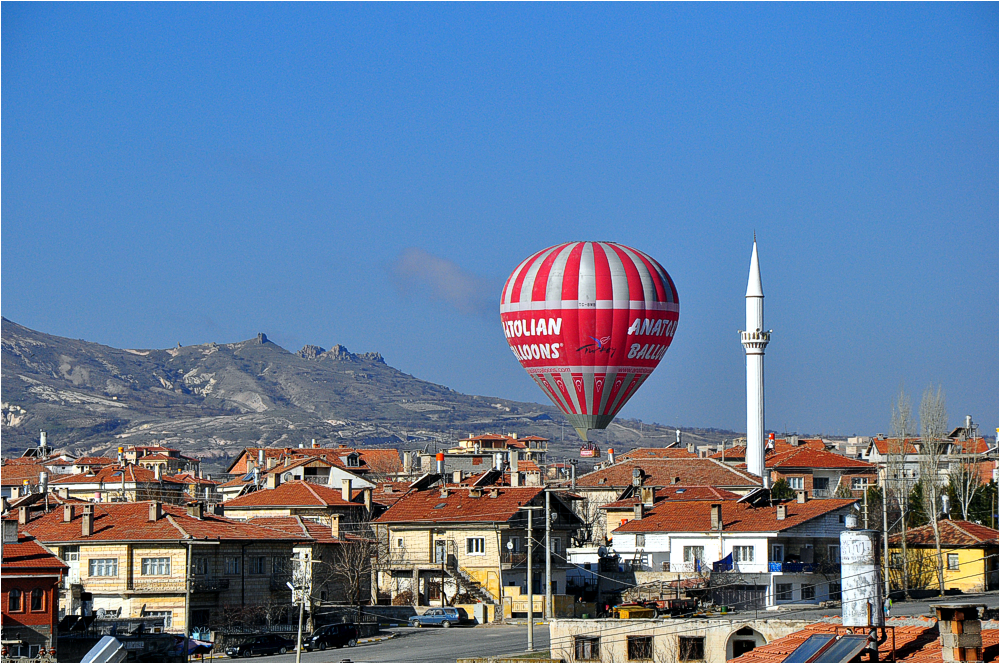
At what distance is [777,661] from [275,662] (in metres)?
22.1

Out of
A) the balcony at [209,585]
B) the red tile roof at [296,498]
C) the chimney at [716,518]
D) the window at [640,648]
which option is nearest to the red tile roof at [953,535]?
the chimney at [716,518]

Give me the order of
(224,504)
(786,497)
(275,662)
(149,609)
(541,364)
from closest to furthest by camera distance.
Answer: (275,662)
(149,609)
(224,504)
(541,364)
(786,497)

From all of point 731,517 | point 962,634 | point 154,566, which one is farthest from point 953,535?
point 962,634

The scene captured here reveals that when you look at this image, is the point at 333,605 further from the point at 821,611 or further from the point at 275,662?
the point at 821,611

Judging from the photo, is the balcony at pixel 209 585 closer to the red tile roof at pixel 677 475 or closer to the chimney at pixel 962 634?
the red tile roof at pixel 677 475

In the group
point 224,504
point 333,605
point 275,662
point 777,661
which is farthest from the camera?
point 224,504

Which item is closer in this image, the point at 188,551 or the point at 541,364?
the point at 188,551

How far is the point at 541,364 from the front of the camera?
81.9 m

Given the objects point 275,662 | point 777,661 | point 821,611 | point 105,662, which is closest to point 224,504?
point 275,662

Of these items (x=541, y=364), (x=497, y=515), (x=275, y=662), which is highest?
(x=541, y=364)

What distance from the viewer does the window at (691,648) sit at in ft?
138

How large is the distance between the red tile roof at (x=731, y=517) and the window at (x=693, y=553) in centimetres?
67

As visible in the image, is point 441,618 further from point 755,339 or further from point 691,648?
point 755,339

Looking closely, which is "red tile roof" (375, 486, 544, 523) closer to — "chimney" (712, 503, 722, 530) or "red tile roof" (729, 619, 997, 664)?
"chimney" (712, 503, 722, 530)
